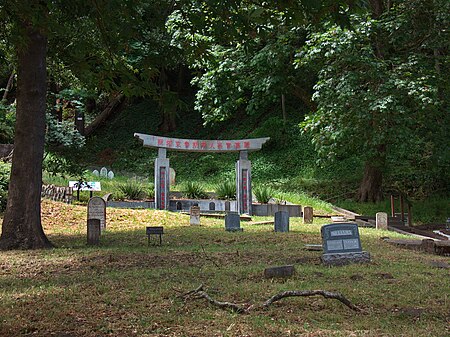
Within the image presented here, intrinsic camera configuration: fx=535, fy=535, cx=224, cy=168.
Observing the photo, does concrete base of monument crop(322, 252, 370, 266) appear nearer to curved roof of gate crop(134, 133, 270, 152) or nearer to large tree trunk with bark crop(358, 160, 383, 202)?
curved roof of gate crop(134, 133, 270, 152)

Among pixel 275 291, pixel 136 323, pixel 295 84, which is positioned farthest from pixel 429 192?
pixel 136 323

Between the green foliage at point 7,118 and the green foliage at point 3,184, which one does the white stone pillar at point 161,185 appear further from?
the green foliage at point 7,118

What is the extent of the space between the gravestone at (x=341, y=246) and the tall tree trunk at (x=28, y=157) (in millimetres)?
5532

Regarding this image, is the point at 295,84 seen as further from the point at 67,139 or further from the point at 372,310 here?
the point at 372,310

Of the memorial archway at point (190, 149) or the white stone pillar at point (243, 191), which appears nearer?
the memorial archway at point (190, 149)

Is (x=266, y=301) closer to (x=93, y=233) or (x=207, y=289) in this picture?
(x=207, y=289)

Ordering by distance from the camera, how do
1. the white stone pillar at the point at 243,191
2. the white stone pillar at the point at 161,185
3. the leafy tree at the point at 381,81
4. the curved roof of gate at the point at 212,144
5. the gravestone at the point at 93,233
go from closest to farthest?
1. the gravestone at the point at 93,233
2. the leafy tree at the point at 381,81
3. the white stone pillar at the point at 161,185
4. the white stone pillar at the point at 243,191
5. the curved roof of gate at the point at 212,144

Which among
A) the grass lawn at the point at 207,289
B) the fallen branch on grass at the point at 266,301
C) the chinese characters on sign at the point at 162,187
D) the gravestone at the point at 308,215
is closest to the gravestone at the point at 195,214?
the gravestone at the point at 308,215

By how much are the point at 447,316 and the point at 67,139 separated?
74.8 feet

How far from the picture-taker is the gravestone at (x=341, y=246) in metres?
8.71

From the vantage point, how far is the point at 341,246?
352 inches

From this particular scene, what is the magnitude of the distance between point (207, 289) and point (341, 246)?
10.9ft

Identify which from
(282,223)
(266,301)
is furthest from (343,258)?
(282,223)

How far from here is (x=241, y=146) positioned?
21875mm
